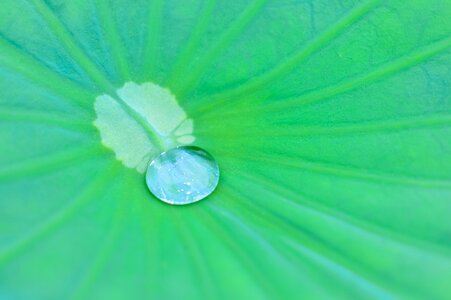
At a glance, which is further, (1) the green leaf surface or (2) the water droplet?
(2) the water droplet

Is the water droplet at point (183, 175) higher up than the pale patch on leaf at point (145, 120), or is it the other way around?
the pale patch on leaf at point (145, 120)

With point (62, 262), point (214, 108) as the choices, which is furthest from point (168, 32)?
point (62, 262)

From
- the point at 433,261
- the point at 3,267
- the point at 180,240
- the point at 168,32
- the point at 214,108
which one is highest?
the point at 168,32

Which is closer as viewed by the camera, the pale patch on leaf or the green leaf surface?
the green leaf surface

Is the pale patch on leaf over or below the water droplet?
over

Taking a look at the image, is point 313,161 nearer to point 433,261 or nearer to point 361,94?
point 361,94
